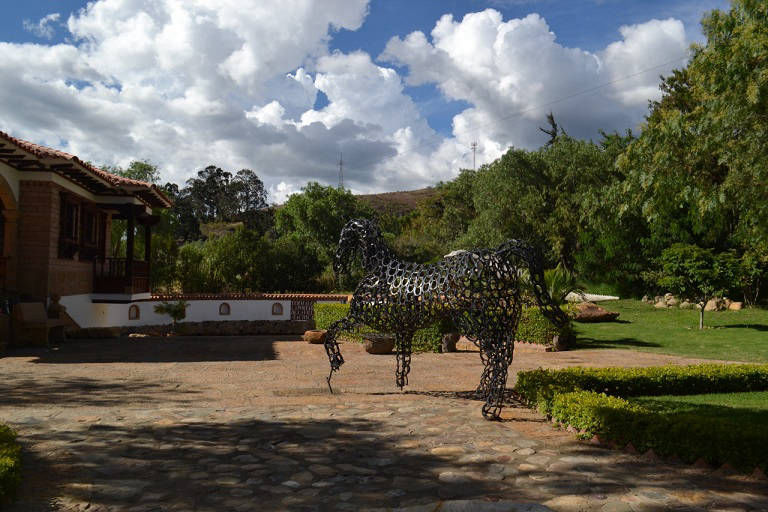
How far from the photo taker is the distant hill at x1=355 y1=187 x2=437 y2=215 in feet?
248

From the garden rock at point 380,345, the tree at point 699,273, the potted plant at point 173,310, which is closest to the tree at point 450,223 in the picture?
the potted plant at point 173,310

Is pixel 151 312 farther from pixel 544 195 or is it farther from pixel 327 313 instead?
pixel 544 195

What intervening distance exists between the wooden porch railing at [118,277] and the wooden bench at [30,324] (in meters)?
3.69

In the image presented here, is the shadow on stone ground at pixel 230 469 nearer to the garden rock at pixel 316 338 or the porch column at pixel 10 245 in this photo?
the garden rock at pixel 316 338

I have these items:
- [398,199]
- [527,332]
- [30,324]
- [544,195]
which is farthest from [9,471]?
[398,199]

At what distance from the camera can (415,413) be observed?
279 inches

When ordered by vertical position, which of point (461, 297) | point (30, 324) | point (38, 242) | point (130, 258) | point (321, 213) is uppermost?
point (321, 213)

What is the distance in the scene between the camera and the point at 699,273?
1739 cm

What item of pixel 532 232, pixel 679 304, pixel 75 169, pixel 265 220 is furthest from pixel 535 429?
pixel 265 220

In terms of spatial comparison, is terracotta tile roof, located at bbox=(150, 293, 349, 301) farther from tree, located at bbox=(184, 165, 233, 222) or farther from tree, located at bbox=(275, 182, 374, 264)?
tree, located at bbox=(184, 165, 233, 222)

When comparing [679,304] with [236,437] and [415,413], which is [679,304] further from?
[236,437]

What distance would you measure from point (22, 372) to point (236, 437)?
6.28 meters

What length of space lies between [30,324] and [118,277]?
457cm

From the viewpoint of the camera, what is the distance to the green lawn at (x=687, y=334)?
13.9 m
